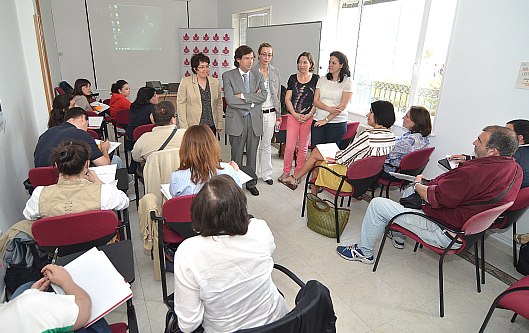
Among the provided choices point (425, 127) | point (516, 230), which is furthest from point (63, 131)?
point (516, 230)

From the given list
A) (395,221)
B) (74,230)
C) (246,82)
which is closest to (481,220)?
(395,221)

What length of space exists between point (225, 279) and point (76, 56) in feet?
28.1

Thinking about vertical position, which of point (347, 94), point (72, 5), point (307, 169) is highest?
point (72, 5)

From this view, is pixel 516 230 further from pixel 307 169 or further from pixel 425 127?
pixel 307 169

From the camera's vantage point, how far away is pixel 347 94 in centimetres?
370

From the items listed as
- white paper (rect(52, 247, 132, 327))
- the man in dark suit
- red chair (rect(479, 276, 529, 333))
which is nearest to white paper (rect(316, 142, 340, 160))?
the man in dark suit

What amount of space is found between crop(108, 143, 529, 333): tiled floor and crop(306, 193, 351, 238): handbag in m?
0.08

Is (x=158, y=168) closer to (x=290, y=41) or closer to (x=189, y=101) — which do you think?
(x=189, y=101)

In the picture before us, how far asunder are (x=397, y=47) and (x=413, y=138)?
1.85 m

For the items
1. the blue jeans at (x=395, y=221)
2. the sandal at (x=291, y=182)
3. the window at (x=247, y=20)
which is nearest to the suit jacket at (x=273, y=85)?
the sandal at (x=291, y=182)

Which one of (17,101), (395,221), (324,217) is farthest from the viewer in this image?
(17,101)

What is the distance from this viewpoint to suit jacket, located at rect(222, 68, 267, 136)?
11.7ft

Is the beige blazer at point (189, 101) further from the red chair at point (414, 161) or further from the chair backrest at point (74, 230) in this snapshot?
the red chair at point (414, 161)

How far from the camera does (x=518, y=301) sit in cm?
164
